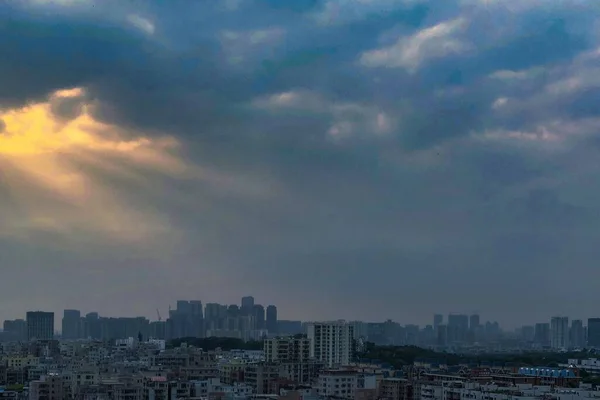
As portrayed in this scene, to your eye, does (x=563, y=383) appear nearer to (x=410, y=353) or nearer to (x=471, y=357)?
(x=410, y=353)

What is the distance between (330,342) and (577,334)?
119 feet

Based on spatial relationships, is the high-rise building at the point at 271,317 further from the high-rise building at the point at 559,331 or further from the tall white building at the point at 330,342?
the tall white building at the point at 330,342

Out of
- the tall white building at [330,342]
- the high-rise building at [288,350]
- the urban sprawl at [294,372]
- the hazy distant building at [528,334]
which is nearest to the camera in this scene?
the urban sprawl at [294,372]

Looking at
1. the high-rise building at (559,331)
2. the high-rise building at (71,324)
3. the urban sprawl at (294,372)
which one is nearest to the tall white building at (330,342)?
the urban sprawl at (294,372)

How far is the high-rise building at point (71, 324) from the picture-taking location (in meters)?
64.0

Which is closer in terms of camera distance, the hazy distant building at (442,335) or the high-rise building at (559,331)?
the hazy distant building at (442,335)

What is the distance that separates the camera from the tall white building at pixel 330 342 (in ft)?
91.4

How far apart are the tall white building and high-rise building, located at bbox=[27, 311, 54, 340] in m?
32.1

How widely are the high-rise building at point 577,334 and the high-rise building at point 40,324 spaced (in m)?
33.8

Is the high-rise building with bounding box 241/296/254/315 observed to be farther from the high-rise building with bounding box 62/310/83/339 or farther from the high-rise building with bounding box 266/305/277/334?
the high-rise building with bounding box 62/310/83/339

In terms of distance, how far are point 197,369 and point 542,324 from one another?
41.4m

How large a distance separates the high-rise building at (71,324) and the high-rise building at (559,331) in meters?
32.8

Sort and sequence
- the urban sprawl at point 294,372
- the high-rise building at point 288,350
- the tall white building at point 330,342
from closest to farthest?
the urban sprawl at point 294,372 < the high-rise building at point 288,350 < the tall white building at point 330,342

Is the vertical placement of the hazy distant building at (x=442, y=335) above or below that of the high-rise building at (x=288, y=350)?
below
